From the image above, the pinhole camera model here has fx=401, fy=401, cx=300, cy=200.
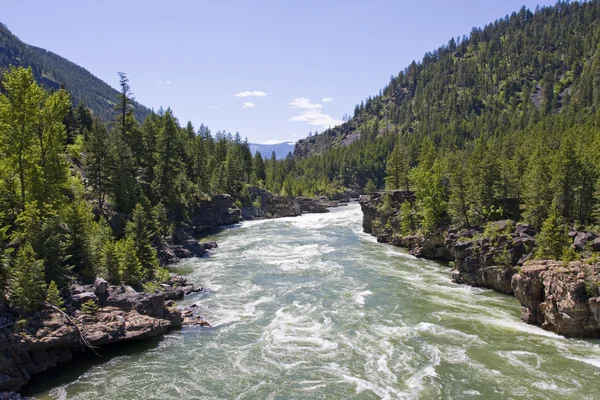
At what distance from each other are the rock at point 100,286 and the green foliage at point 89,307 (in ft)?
4.80

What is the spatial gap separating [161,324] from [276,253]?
28675 mm

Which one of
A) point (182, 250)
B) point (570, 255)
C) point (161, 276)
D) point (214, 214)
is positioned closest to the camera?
point (570, 255)

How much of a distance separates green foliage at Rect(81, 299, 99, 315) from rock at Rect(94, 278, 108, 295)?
1465 millimetres

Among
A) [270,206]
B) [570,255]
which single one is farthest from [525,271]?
[270,206]

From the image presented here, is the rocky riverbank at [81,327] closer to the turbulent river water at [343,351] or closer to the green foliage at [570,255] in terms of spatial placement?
the turbulent river water at [343,351]

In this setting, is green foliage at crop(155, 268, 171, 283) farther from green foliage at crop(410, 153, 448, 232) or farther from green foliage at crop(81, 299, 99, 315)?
green foliage at crop(410, 153, 448, 232)

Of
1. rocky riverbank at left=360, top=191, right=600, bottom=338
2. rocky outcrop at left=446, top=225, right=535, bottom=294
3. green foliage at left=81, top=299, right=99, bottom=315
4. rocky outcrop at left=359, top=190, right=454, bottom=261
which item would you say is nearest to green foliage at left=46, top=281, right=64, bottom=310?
green foliage at left=81, top=299, right=99, bottom=315

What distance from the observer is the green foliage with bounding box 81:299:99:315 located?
2591 centimetres

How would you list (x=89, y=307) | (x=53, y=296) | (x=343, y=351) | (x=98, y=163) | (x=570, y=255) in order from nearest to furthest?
1. (x=53, y=296)
2. (x=89, y=307)
3. (x=343, y=351)
4. (x=570, y=255)
5. (x=98, y=163)

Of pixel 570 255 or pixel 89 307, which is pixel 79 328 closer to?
pixel 89 307

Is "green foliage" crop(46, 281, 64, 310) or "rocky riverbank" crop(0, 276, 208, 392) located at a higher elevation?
"green foliage" crop(46, 281, 64, 310)

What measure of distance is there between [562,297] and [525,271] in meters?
3.98

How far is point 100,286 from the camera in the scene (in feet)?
92.5

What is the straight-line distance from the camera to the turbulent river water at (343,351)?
22.1m
